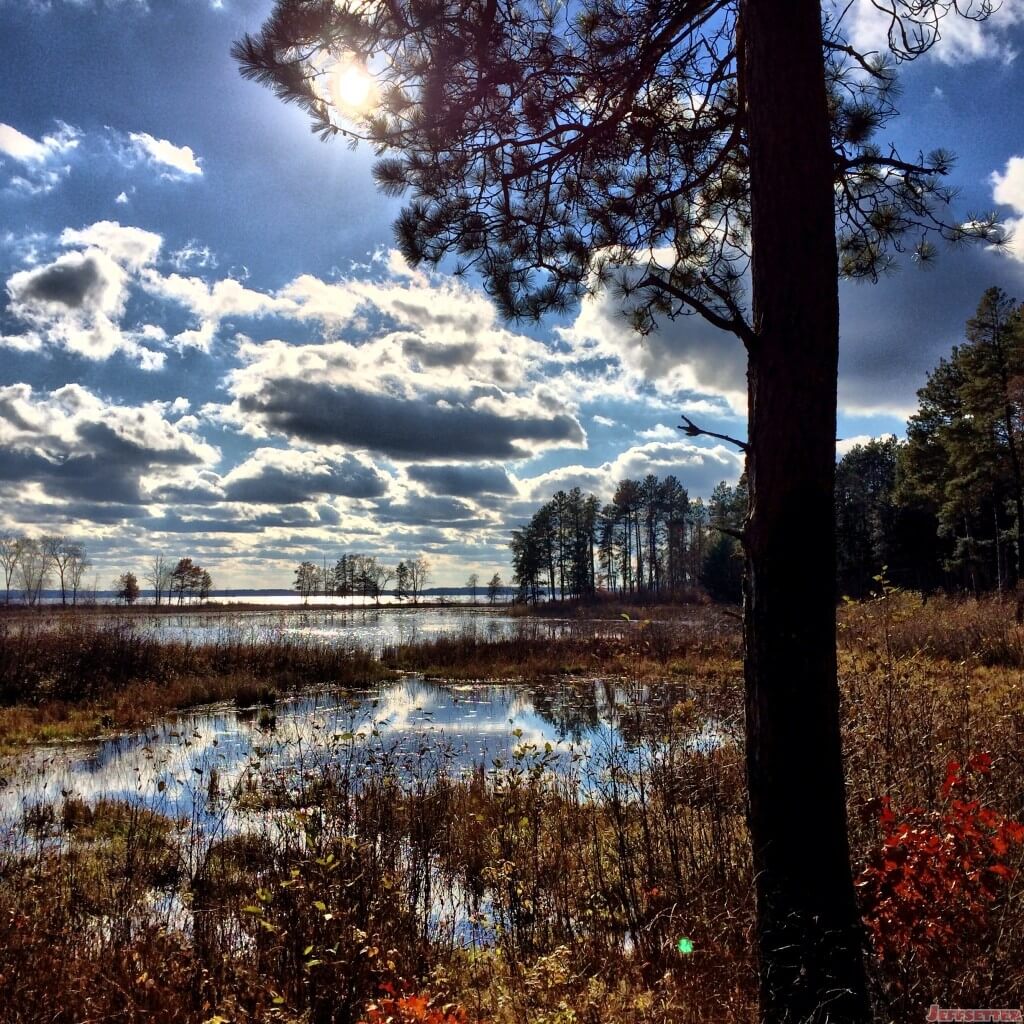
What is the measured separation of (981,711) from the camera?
793 centimetres

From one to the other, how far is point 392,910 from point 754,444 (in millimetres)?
3754

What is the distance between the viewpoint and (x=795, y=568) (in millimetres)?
2633

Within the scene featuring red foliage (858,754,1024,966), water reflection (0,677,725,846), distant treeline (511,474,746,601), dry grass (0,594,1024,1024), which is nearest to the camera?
red foliage (858,754,1024,966)

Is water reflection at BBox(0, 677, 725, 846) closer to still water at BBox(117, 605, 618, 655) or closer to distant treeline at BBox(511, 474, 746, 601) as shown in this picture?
still water at BBox(117, 605, 618, 655)

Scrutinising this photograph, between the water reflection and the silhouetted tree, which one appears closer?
the silhouetted tree

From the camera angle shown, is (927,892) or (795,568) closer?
(795,568)

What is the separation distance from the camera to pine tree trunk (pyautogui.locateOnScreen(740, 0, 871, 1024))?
102 inches

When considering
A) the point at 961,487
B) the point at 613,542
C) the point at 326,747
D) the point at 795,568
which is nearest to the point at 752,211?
the point at 795,568

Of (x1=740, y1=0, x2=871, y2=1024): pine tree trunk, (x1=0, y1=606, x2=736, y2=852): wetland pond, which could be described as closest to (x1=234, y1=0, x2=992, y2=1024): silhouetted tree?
(x1=740, y1=0, x2=871, y2=1024): pine tree trunk

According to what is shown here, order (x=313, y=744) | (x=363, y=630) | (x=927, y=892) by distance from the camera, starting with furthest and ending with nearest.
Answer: (x=363, y=630), (x=313, y=744), (x=927, y=892)

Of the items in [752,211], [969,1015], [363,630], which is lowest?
[363,630]

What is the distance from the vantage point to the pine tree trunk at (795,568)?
259cm

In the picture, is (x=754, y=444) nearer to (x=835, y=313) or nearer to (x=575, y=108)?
(x=835, y=313)

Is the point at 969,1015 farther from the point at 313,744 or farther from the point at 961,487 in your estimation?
the point at 961,487
